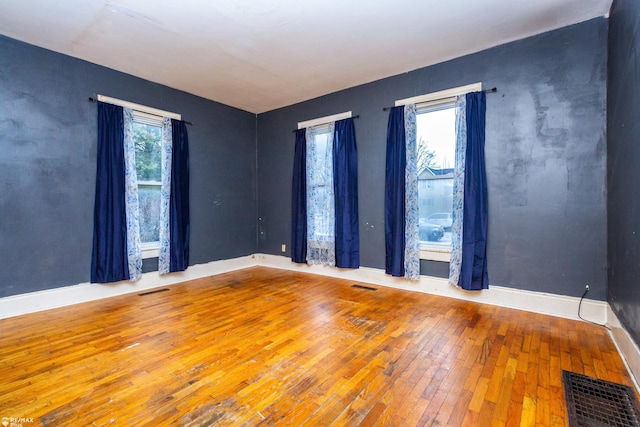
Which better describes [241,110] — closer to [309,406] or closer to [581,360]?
[309,406]

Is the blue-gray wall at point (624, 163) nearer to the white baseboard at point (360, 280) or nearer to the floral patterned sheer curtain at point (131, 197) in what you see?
the white baseboard at point (360, 280)

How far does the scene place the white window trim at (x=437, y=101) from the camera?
138 inches

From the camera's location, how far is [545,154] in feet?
9.96

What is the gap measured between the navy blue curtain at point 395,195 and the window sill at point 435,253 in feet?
0.89

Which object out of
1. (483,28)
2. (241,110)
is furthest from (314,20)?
(241,110)

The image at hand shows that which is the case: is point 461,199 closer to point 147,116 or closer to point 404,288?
point 404,288

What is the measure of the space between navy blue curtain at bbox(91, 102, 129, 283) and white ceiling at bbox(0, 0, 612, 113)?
77 centimetres

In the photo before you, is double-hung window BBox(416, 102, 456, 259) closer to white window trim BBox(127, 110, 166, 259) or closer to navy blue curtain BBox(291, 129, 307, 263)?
navy blue curtain BBox(291, 129, 307, 263)

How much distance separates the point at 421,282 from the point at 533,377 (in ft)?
6.32

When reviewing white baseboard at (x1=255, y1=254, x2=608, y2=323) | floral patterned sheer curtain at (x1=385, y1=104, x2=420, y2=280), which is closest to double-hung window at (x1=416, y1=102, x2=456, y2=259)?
floral patterned sheer curtain at (x1=385, y1=104, x2=420, y2=280)

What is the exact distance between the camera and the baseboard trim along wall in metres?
2.66

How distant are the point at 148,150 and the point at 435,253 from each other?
4.25 m

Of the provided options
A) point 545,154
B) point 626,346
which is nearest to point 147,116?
point 545,154

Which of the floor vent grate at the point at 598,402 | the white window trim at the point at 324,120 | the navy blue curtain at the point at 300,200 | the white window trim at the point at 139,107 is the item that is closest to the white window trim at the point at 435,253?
the floor vent grate at the point at 598,402
